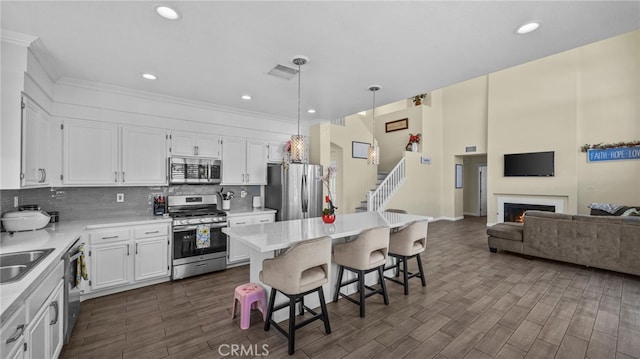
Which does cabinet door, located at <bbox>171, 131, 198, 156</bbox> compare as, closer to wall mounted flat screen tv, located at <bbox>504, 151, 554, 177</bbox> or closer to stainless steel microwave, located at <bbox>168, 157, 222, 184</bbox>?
stainless steel microwave, located at <bbox>168, 157, 222, 184</bbox>

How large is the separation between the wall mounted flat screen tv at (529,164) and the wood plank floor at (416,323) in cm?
381

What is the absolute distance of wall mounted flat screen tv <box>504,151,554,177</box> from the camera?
22.5 feet

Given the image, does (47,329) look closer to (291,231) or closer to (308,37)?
(291,231)

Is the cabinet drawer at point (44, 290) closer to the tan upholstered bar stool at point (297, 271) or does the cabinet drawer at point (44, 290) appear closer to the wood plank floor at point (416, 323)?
the wood plank floor at point (416, 323)

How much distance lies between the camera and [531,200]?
7176 mm

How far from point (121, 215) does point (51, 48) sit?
2.17 metres

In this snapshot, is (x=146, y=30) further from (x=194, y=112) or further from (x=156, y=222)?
(x=156, y=222)

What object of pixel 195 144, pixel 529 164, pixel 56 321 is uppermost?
pixel 195 144

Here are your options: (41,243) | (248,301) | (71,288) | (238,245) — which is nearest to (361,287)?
(248,301)

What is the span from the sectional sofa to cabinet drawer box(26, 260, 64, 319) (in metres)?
6.01

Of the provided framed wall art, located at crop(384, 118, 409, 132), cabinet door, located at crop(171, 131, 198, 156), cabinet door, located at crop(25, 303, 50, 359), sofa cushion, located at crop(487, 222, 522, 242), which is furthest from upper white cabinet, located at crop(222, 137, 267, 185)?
framed wall art, located at crop(384, 118, 409, 132)

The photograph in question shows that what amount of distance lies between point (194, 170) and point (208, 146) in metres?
0.46

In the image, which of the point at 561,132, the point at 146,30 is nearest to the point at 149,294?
the point at 146,30

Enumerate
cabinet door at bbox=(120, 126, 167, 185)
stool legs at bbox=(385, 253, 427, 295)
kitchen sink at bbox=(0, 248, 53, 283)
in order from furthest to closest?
cabinet door at bbox=(120, 126, 167, 185) → stool legs at bbox=(385, 253, 427, 295) → kitchen sink at bbox=(0, 248, 53, 283)
